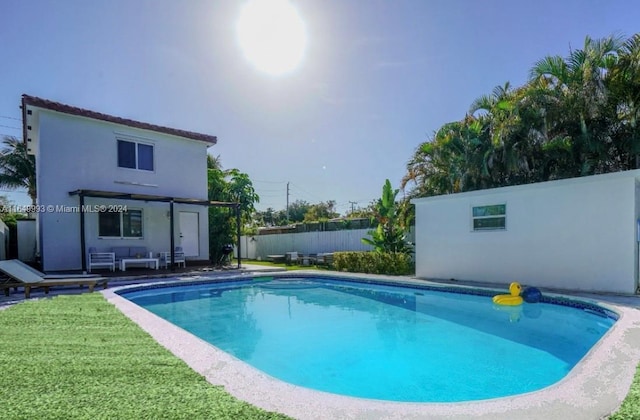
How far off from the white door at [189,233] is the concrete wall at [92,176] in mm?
341

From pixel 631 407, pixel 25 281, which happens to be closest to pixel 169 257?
pixel 25 281

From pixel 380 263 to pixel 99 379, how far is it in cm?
1315

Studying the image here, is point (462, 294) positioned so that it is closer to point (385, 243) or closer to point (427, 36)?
point (385, 243)

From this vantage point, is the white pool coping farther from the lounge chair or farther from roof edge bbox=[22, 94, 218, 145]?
roof edge bbox=[22, 94, 218, 145]

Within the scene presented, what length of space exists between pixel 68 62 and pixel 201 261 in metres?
9.97

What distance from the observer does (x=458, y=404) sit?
3307 millimetres

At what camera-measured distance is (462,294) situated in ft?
37.0

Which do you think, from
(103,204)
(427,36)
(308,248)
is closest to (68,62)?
(103,204)

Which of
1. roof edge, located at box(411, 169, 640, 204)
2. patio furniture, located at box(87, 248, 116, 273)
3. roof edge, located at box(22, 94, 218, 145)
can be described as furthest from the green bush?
patio furniture, located at box(87, 248, 116, 273)

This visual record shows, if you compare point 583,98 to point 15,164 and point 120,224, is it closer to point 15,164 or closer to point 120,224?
point 120,224

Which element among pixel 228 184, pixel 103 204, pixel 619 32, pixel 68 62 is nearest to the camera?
pixel 619 32

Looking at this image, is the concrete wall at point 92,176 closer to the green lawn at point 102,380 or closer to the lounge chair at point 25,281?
the lounge chair at point 25,281

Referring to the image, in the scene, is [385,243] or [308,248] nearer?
[385,243]

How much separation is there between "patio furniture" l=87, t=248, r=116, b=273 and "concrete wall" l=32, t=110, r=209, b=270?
2.52ft
